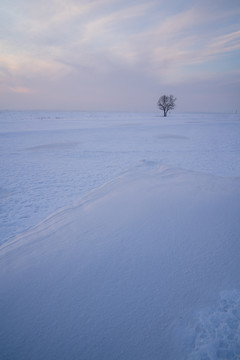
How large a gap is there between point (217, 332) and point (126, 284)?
2.51 ft

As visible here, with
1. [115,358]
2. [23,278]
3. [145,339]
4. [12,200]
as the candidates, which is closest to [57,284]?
[23,278]

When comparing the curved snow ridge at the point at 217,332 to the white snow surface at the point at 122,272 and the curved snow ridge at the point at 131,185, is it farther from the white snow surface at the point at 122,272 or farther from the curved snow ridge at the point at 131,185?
the curved snow ridge at the point at 131,185

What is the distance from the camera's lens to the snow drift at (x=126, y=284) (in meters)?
1.32

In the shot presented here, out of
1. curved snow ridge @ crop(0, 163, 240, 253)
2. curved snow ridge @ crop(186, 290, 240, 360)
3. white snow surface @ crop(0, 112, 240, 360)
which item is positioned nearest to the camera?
curved snow ridge @ crop(186, 290, 240, 360)

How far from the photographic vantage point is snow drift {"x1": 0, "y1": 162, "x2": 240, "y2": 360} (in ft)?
4.32

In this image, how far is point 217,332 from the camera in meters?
1.33

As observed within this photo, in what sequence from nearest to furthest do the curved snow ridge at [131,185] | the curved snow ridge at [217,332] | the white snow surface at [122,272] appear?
the curved snow ridge at [217,332]
the white snow surface at [122,272]
the curved snow ridge at [131,185]

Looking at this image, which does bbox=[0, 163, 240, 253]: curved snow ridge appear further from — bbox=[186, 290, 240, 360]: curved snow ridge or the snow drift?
bbox=[186, 290, 240, 360]: curved snow ridge

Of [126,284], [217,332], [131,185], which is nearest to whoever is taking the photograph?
[217,332]

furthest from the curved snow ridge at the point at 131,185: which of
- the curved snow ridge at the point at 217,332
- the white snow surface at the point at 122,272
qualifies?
the curved snow ridge at the point at 217,332

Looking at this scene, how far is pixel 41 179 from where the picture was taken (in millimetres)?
4781

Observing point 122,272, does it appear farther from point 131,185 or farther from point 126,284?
point 131,185

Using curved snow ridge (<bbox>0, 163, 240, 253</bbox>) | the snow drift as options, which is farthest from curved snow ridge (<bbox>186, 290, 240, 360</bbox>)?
curved snow ridge (<bbox>0, 163, 240, 253</bbox>)

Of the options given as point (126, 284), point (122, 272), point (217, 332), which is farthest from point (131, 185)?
point (217, 332)
